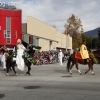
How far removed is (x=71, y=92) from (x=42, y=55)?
74.4ft

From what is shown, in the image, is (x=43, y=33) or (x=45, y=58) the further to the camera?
(x=43, y=33)

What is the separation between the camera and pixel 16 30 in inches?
2069

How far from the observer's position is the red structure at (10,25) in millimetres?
51812

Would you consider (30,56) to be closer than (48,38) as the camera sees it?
Yes

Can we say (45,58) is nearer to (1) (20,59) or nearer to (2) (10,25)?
(1) (20,59)

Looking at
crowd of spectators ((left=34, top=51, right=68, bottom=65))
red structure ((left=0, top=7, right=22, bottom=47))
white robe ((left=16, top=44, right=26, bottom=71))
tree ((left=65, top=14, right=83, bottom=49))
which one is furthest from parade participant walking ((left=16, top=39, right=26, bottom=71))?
tree ((left=65, top=14, right=83, bottom=49))

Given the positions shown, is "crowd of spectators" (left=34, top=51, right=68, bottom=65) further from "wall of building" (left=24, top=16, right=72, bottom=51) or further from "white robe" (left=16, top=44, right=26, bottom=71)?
"wall of building" (left=24, top=16, right=72, bottom=51)

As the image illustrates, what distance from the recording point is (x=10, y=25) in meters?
52.2

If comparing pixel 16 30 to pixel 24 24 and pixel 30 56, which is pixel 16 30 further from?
pixel 30 56

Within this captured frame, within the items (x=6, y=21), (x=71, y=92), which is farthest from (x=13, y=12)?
(x=71, y=92)

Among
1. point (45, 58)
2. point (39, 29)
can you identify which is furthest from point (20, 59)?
point (39, 29)

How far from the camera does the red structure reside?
5181 cm

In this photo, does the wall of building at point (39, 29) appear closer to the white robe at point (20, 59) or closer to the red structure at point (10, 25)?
the red structure at point (10, 25)

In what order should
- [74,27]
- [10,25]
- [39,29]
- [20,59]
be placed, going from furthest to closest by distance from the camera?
1. [74,27]
2. [39,29]
3. [10,25]
4. [20,59]
